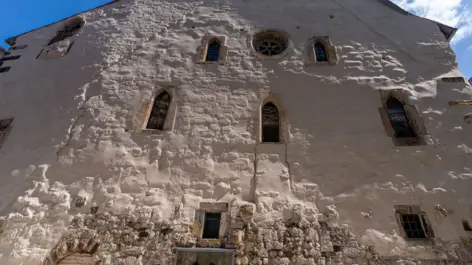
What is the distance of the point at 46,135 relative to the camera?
6.64m

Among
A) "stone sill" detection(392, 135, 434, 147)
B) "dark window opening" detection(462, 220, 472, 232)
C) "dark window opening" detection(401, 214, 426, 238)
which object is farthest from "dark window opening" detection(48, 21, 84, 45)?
"dark window opening" detection(462, 220, 472, 232)

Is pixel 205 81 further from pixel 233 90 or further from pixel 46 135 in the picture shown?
pixel 46 135

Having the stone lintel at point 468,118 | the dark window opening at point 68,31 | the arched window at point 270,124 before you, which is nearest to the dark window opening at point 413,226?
the stone lintel at point 468,118

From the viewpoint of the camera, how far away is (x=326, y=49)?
25.3 ft

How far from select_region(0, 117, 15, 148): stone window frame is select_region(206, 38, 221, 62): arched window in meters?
4.36

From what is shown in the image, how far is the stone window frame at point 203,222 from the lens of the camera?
4996 millimetres

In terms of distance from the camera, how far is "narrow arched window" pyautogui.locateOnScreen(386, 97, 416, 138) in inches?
242

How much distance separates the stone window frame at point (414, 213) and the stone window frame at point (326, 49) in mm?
3436

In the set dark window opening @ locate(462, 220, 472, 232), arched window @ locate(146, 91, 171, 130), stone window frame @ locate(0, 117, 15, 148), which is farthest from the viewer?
stone window frame @ locate(0, 117, 15, 148)

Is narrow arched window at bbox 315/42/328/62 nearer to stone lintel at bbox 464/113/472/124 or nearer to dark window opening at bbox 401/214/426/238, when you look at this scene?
stone lintel at bbox 464/113/472/124

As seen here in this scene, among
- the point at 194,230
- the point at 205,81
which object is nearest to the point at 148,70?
the point at 205,81

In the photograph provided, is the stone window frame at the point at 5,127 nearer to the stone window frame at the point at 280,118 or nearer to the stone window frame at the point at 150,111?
the stone window frame at the point at 150,111

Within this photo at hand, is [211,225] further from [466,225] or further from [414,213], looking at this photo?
[466,225]

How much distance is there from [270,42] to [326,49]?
4.47 ft
